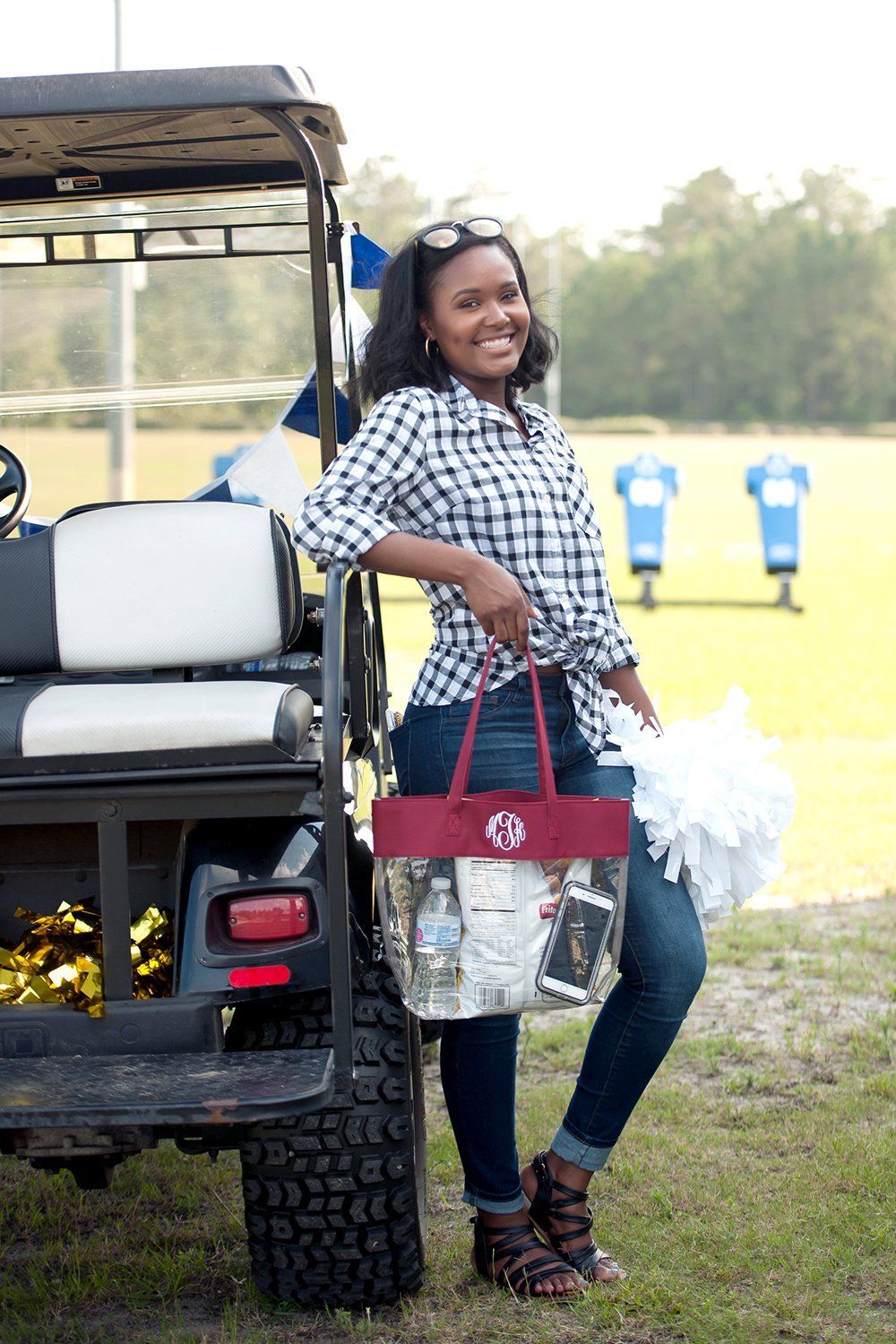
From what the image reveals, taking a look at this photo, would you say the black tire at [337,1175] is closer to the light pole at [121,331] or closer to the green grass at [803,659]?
the green grass at [803,659]

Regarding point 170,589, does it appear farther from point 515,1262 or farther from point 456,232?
point 515,1262

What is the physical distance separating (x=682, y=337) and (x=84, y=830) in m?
73.4

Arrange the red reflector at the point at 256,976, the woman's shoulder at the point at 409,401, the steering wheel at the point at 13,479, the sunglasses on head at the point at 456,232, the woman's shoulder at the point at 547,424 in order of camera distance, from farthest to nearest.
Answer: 1. the steering wheel at the point at 13,479
2. the woman's shoulder at the point at 547,424
3. the sunglasses on head at the point at 456,232
4. the woman's shoulder at the point at 409,401
5. the red reflector at the point at 256,976

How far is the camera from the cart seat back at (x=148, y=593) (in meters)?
2.71

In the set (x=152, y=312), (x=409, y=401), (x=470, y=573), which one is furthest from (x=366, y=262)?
(x=470, y=573)

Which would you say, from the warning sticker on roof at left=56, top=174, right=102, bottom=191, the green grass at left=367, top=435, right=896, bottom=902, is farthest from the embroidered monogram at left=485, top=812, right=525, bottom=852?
the warning sticker on roof at left=56, top=174, right=102, bottom=191

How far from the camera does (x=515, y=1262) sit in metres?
2.77

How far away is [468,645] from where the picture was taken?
268 centimetres

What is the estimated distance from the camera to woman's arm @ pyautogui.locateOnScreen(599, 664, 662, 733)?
2.89m

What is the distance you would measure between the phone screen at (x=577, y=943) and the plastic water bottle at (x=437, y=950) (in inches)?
6.1

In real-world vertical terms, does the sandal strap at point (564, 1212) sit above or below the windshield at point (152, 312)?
below

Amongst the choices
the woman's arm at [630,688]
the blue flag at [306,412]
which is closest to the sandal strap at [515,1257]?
the woman's arm at [630,688]

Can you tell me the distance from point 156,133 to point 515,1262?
2.24 m

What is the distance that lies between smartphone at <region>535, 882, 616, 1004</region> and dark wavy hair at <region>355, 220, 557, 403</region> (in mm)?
967
